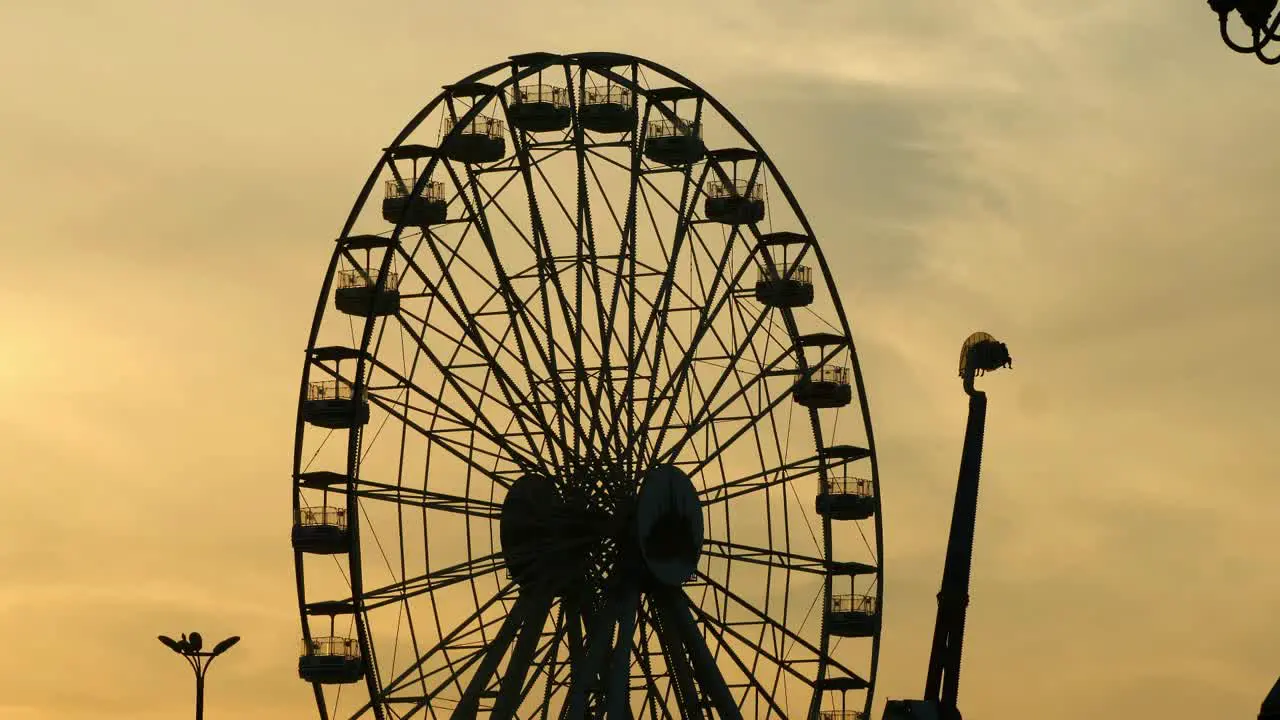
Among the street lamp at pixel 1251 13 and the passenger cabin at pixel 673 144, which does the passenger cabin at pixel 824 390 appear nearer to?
the passenger cabin at pixel 673 144

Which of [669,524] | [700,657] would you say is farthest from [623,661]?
[669,524]

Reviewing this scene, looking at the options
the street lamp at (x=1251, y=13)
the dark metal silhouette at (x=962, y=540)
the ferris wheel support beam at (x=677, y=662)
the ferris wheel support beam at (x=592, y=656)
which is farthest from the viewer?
the ferris wheel support beam at (x=677, y=662)

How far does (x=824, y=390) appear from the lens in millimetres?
54625

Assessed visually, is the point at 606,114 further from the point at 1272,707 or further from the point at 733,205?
the point at 1272,707

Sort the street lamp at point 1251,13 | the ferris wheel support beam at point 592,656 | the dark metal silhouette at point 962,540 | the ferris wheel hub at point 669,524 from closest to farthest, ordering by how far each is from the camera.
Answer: the street lamp at point 1251,13, the dark metal silhouette at point 962,540, the ferris wheel support beam at point 592,656, the ferris wheel hub at point 669,524

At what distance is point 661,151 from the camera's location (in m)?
52.7

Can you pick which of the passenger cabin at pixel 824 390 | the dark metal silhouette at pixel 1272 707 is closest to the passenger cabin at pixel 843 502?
the passenger cabin at pixel 824 390

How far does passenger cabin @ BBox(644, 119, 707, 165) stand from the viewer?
172 ft

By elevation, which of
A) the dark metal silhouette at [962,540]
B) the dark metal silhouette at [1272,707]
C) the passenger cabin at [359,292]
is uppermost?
the passenger cabin at [359,292]

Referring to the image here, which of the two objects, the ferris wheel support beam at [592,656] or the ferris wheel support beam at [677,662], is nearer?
the ferris wheel support beam at [592,656]

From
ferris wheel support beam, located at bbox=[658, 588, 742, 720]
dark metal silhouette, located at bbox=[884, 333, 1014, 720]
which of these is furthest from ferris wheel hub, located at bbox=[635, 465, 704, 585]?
dark metal silhouette, located at bbox=[884, 333, 1014, 720]

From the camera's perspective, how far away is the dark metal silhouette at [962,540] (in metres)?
41.5

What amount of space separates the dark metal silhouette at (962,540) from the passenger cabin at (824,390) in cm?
818

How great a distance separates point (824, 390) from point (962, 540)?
11.8 meters
